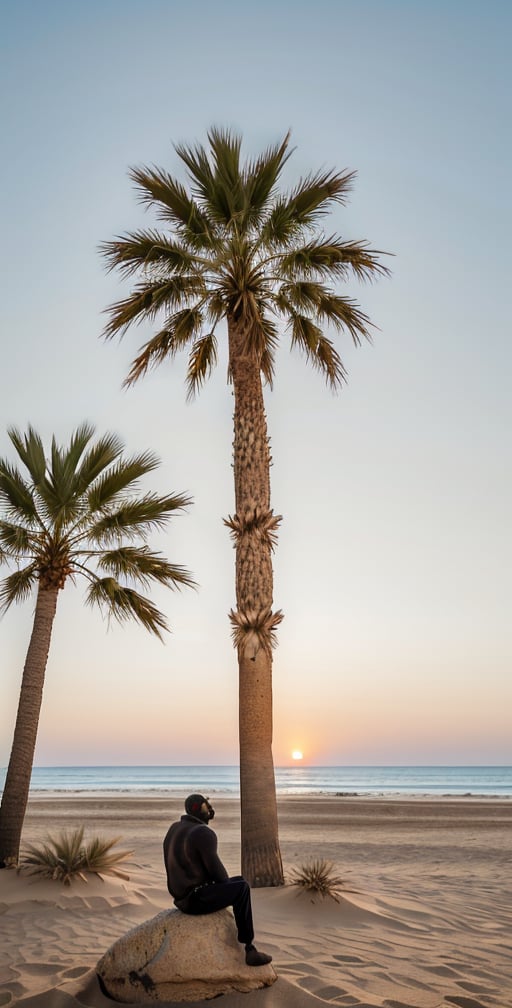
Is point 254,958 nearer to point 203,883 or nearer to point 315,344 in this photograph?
point 203,883

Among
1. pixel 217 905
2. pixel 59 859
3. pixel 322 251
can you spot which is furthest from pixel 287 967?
pixel 322 251

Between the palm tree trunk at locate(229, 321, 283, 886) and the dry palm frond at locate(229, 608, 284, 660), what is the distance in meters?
0.01

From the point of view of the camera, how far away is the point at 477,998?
5.34 meters

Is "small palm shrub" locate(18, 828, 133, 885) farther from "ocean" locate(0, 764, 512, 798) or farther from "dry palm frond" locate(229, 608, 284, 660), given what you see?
"ocean" locate(0, 764, 512, 798)

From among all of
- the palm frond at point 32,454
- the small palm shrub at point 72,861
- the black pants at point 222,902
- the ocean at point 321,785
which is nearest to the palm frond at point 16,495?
the palm frond at point 32,454

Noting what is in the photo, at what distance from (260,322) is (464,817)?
20.1m

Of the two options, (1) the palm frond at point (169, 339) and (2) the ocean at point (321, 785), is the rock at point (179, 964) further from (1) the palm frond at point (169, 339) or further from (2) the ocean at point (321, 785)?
(2) the ocean at point (321, 785)

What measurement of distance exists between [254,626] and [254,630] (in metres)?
0.05

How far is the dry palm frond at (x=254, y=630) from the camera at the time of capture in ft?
31.1

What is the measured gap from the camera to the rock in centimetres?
507

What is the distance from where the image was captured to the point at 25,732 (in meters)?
11.2

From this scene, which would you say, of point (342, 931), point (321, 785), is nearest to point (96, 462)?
point (342, 931)

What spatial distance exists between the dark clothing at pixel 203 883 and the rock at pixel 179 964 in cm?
12

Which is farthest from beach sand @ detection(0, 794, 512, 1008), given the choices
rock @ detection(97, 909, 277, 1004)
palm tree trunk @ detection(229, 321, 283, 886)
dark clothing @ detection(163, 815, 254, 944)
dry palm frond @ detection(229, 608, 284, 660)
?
dry palm frond @ detection(229, 608, 284, 660)
